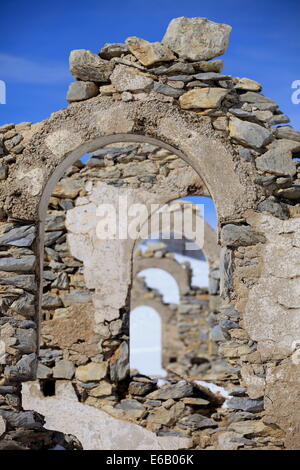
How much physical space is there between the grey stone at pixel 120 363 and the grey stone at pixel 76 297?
600 mm

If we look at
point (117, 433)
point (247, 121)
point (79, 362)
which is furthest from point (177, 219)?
point (247, 121)

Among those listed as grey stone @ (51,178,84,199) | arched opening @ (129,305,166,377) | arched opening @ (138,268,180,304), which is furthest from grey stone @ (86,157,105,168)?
arched opening @ (138,268,180,304)

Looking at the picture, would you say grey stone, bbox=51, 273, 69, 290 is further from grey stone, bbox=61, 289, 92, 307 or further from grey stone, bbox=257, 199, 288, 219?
grey stone, bbox=257, 199, 288, 219

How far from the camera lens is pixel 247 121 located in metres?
4.07

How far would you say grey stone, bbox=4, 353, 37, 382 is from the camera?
3.92 meters

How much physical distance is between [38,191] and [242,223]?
1.35 m

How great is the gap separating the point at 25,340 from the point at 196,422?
2469 mm

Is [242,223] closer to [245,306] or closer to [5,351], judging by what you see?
[245,306]

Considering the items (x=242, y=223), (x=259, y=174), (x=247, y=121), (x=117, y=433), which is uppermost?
(x=247, y=121)

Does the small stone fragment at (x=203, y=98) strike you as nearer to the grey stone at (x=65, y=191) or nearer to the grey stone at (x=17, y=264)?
the grey stone at (x=17, y=264)

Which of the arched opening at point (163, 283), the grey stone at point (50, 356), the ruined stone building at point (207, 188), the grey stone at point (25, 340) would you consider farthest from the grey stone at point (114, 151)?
the arched opening at point (163, 283)

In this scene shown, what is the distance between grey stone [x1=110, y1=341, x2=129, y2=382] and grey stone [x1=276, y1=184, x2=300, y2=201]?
→ 2.79 metres

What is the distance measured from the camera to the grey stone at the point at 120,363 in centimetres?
615

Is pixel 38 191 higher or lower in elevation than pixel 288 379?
higher
